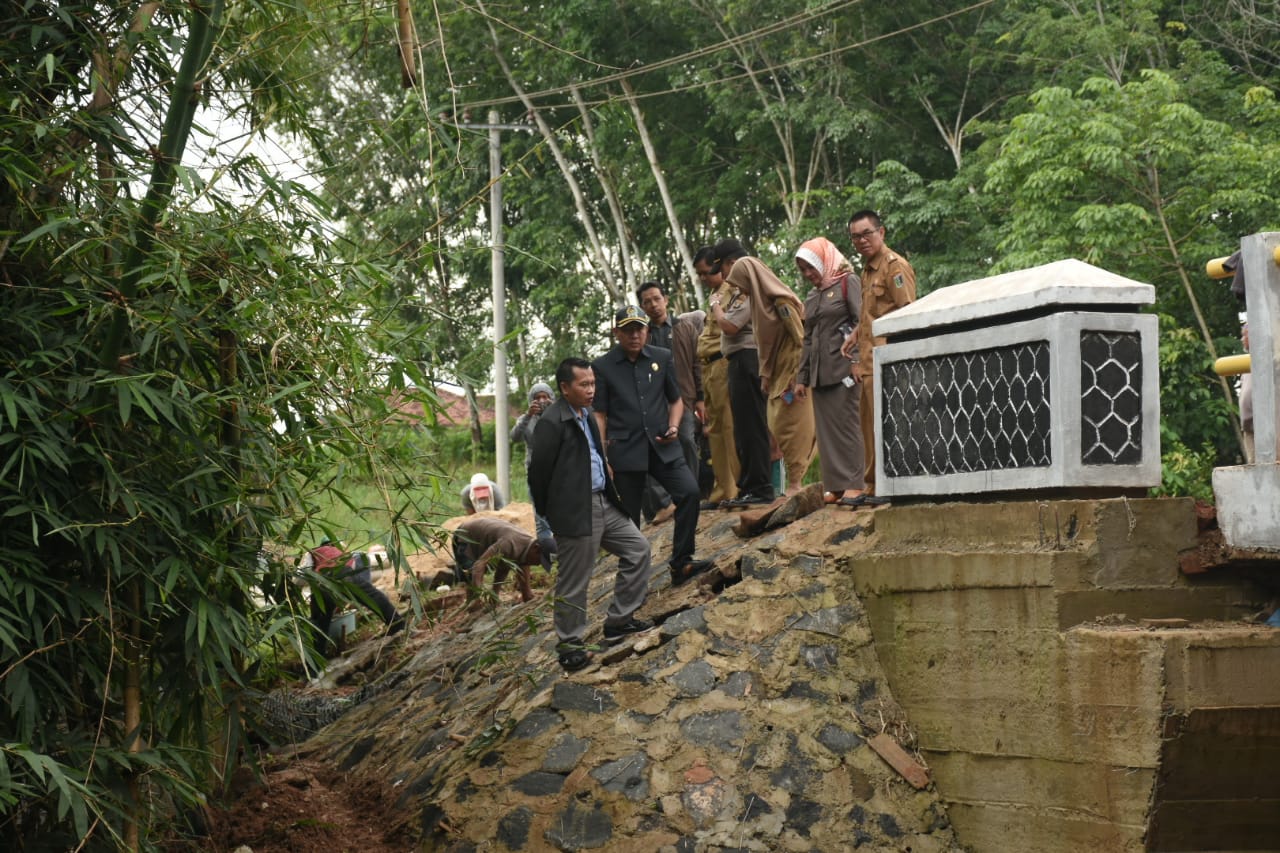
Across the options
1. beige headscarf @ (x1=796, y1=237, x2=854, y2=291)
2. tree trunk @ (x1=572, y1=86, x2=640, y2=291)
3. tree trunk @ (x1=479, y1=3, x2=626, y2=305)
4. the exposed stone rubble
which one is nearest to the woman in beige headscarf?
beige headscarf @ (x1=796, y1=237, x2=854, y2=291)

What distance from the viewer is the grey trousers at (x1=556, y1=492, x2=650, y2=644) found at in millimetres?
7988

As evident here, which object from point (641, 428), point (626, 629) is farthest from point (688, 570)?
point (641, 428)

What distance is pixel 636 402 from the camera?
848 cm

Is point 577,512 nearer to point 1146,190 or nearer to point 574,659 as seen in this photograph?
point 574,659

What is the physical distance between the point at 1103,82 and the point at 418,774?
38.3 ft

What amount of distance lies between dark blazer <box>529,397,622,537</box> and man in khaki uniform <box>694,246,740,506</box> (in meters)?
2.08

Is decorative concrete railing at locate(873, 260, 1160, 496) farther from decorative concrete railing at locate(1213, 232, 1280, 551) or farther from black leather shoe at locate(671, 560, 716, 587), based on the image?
black leather shoe at locate(671, 560, 716, 587)

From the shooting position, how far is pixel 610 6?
2167cm

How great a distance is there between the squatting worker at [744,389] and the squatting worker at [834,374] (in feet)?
2.73

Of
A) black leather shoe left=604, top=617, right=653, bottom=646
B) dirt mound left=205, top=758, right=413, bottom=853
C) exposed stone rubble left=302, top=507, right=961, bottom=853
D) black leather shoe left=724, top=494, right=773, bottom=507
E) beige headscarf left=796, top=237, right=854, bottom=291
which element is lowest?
dirt mound left=205, top=758, right=413, bottom=853

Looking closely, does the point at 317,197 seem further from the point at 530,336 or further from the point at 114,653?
the point at 530,336

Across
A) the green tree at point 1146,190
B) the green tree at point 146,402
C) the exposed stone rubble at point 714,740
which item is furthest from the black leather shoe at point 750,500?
the green tree at point 1146,190

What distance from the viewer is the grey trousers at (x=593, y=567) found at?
7.99 m

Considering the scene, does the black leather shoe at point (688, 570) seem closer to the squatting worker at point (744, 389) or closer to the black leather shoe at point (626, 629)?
the black leather shoe at point (626, 629)
